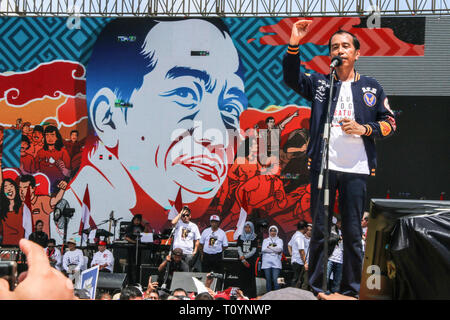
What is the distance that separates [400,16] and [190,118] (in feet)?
14.9

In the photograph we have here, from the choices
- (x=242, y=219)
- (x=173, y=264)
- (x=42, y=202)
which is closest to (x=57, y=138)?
(x=42, y=202)

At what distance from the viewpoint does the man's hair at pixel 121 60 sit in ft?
39.7

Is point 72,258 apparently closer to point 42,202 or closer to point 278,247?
point 42,202

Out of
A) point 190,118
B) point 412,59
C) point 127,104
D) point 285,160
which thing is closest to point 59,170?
point 127,104

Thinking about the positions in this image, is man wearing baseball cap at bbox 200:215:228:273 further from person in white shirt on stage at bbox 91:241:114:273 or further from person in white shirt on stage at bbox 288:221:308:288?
person in white shirt on stage at bbox 91:241:114:273

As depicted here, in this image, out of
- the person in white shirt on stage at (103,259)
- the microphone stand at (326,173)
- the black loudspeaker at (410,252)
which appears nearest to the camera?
the black loudspeaker at (410,252)

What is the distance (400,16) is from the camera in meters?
11.5

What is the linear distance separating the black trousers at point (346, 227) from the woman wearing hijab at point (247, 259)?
6.90m

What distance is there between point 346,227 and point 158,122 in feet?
27.9

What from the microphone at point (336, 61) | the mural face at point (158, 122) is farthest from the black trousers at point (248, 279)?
the microphone at point (336, 61)

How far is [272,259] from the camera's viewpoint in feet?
34.7

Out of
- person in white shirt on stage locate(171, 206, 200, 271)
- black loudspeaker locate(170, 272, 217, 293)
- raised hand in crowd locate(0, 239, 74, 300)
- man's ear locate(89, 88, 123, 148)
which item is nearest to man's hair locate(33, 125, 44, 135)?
man's ear locate(89, 88, 123, 148)

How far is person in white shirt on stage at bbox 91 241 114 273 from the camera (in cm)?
1079

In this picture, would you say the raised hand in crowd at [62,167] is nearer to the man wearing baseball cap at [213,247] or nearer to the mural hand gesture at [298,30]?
the man wearing baseball cap at [213,247]
